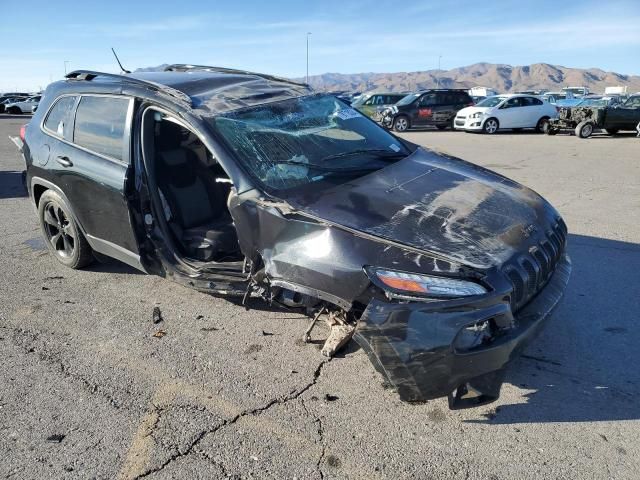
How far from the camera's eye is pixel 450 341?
7.96ft

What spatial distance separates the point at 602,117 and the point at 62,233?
18.1 meters

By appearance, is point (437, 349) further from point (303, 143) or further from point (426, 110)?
point (426, 110)

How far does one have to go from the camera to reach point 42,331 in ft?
12.3

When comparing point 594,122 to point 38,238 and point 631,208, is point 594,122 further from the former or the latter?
point 38,238

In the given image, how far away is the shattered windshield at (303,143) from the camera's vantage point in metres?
3.34

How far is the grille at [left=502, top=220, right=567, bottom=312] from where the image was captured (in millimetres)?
2682

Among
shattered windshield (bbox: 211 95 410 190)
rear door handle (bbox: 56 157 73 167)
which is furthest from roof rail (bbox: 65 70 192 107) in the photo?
rear door handle (bbox: 56 157 73 167)

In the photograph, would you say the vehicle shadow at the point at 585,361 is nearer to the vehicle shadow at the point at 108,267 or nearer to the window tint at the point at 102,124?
the window tint at the point at 102,124

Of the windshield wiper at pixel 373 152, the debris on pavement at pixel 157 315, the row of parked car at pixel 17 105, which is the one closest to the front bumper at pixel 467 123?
the windshield wiper at pixel 373 152

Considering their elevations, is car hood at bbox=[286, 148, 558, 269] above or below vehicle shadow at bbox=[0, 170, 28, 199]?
above

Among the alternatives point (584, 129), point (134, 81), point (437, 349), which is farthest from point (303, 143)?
point (584, 129)

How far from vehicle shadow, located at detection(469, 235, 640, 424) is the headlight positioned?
77 cm

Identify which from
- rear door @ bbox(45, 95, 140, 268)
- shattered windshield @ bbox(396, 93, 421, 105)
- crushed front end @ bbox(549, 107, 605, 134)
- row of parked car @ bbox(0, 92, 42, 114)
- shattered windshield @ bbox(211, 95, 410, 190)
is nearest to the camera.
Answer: shattered windshield @ bbox(211, 95, 410, 190)

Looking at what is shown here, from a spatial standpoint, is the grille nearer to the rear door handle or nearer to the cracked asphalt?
the cracked asphalt
